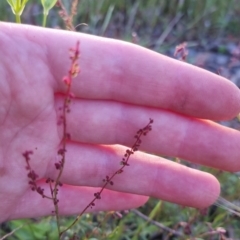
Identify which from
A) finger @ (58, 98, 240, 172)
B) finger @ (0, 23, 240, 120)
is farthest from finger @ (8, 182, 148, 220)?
finger @ (0, 23, 240, 120)

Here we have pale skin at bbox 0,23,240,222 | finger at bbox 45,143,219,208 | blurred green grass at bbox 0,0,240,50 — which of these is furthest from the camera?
blurred green grass at bbox 0,0,240,50

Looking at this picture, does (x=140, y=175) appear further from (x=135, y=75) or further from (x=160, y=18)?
(x=160, y=18)

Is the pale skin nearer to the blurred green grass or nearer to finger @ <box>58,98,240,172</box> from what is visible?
finger @ <box>58,98,240,172</box>

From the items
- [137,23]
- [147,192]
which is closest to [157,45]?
[137,23]

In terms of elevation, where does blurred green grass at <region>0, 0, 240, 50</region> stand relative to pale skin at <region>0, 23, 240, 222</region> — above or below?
below

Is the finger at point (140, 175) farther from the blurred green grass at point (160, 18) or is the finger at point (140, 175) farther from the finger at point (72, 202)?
the blurred green grass at point (160, 18)

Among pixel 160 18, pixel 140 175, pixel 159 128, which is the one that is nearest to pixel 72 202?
pixel 140 175

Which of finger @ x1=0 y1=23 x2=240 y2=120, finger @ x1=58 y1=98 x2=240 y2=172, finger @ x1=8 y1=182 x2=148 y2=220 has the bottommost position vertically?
finger @ x1=8 y1=182 x2=148 y2=220
